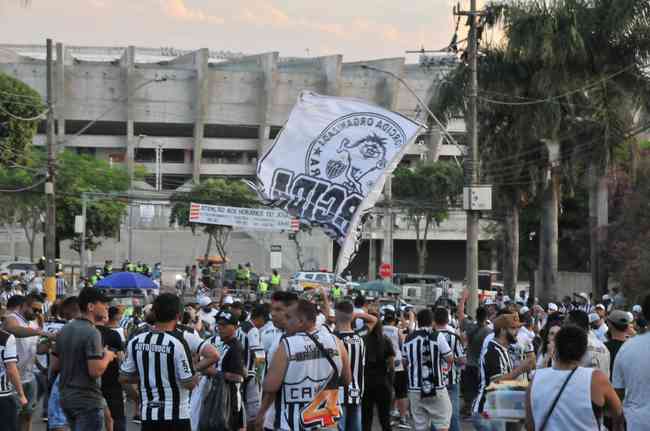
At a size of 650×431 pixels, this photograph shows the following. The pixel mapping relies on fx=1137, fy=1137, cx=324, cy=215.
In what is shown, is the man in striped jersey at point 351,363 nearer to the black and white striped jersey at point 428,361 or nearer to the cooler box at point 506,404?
the black and white striped jersey at point 428,361

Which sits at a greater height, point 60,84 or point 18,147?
point 60,84

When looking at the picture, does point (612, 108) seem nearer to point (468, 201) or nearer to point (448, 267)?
point (468, 201)

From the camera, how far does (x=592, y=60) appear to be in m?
34.3

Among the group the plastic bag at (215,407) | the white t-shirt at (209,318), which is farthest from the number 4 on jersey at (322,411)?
the white t-shirt at (209,318)

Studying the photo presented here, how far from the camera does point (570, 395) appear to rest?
6.74 m

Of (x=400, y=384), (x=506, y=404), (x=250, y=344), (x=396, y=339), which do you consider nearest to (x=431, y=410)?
(x=250, y=344)

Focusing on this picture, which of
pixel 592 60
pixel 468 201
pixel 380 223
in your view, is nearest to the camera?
pixel 468 201

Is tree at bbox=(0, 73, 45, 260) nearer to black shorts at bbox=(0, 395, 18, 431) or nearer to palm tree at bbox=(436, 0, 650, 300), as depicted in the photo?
palm tree at bbox=(436, 0, 650, 300)

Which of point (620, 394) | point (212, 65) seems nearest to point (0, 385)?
point (620, 394)

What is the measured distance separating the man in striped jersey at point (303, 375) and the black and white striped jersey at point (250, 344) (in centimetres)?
387

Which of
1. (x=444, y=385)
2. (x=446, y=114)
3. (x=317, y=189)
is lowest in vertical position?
(x=444, y=385)

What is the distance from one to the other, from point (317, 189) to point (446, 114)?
787 inches

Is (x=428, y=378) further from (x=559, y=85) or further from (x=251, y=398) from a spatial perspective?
(x=559, y=85)

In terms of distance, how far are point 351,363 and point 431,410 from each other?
61.3 inches
